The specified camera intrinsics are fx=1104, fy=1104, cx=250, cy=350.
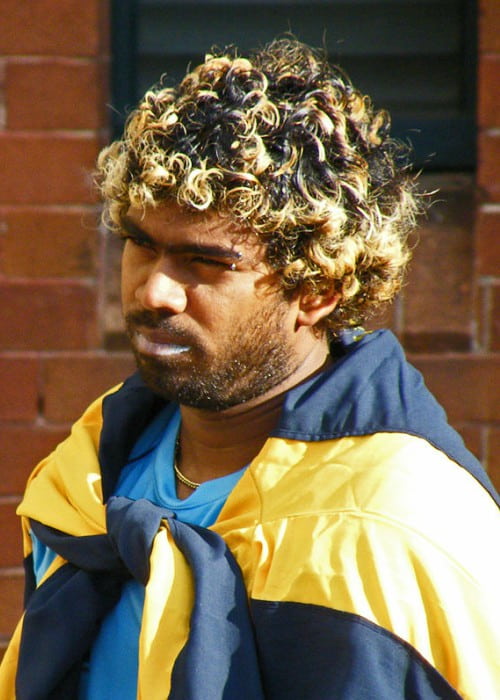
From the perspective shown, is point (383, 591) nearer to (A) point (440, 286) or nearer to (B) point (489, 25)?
(A) point (440, 286)

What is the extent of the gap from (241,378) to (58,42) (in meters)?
1.41

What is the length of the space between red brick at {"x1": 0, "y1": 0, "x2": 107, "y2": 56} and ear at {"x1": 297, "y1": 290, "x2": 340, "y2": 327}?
132 cm

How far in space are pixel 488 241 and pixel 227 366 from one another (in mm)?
1312

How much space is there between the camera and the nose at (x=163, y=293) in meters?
1.71

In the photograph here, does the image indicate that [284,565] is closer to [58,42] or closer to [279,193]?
[279,193]

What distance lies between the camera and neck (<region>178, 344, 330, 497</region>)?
1814mm

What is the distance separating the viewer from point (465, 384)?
9.38 ft

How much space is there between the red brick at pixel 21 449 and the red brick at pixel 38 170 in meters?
0.59

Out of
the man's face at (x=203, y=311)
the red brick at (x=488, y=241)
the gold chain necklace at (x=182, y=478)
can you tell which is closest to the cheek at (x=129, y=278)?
the man's face at (x=203, y=311)

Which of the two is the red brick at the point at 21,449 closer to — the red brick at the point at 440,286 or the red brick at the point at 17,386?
the red brick at the point at 17,386

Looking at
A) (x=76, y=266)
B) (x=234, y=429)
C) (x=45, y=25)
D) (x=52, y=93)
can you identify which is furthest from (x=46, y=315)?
(x=234, y=429)

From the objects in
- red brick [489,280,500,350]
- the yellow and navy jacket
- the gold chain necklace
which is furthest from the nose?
red brick [489,280,500,350]

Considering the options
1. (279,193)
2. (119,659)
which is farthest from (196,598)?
(279,193)

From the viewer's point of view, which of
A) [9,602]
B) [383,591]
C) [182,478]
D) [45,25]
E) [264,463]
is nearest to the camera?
[383,591]
